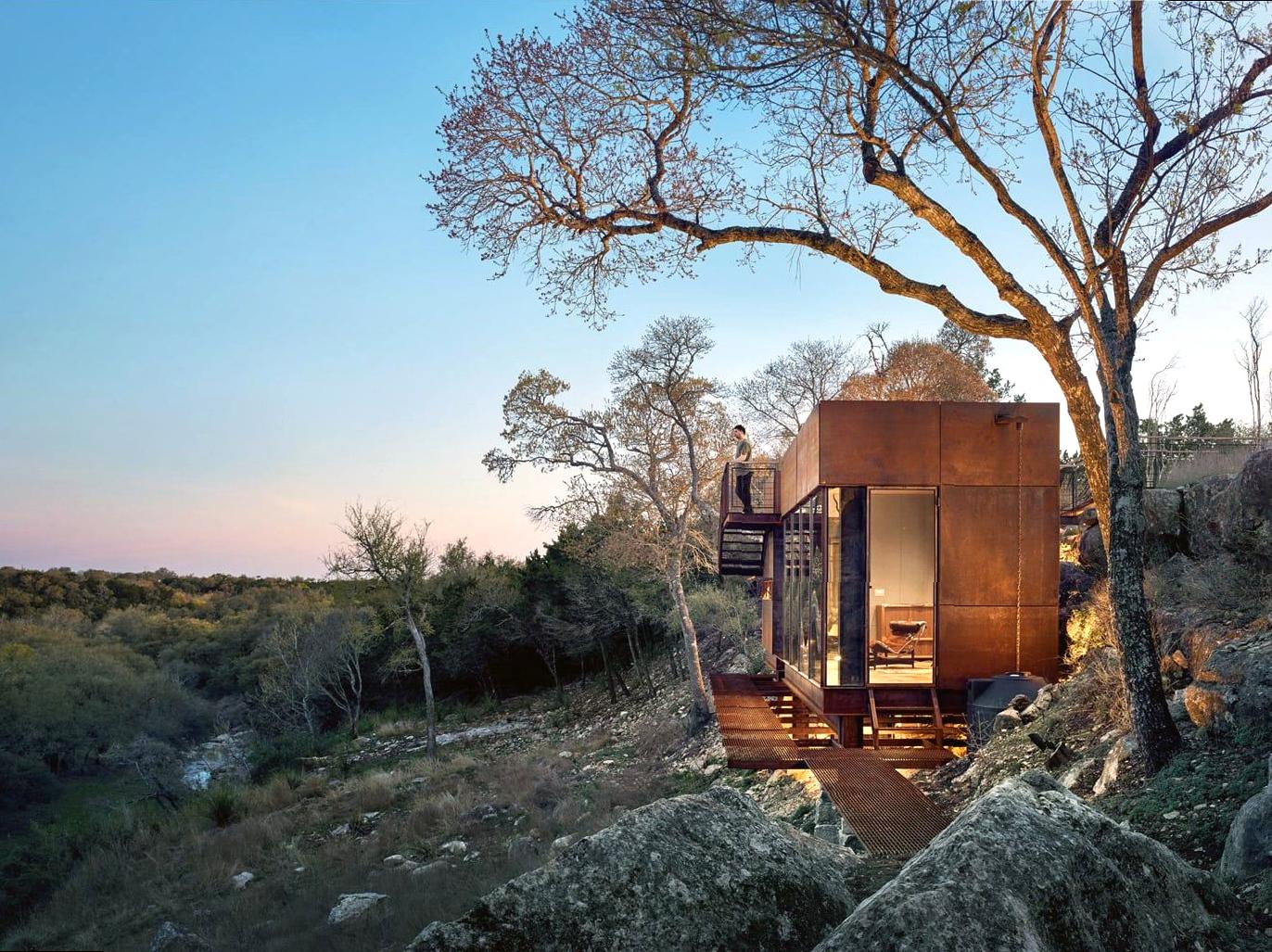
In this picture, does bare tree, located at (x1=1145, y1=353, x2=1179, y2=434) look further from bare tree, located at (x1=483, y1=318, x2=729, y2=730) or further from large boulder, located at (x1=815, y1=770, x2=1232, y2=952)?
large boulder, located at (x1=815, y1=770, x2=1232, y2=952)

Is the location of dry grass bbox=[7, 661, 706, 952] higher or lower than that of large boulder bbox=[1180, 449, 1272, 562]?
lower

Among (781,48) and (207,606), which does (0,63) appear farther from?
(207,606)

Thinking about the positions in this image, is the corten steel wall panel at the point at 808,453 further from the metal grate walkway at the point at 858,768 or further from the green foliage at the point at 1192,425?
the green foliage at the point at 1192,425

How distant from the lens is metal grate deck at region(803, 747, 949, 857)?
19.0ft

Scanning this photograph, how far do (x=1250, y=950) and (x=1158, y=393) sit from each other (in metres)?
25.0

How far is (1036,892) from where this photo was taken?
242 centimetres

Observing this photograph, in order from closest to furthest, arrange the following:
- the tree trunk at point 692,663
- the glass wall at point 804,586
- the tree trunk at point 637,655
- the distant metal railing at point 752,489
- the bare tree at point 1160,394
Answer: the glass wall at point 804,586
the distant metal railing at point 752,489
the tree trunk at point 692,663
the bare tree at point 1160,394
the tree trunk at point 637,655

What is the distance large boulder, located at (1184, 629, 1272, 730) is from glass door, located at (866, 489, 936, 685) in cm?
473

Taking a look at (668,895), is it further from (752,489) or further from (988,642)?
(752,489)

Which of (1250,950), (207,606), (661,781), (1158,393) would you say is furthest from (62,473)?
(207,606)

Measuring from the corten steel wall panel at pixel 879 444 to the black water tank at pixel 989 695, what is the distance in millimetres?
2587

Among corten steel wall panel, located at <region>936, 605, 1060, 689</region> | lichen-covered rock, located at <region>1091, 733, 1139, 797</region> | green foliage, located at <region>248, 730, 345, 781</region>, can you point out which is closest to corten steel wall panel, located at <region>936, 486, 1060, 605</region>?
corten steel wall panel, located at <region>936, 605, 1060, 689</region>

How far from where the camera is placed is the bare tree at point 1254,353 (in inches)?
816

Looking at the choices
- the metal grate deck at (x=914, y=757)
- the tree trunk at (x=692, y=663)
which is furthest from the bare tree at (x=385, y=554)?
the metal grate deck at (x=914, y=757)
